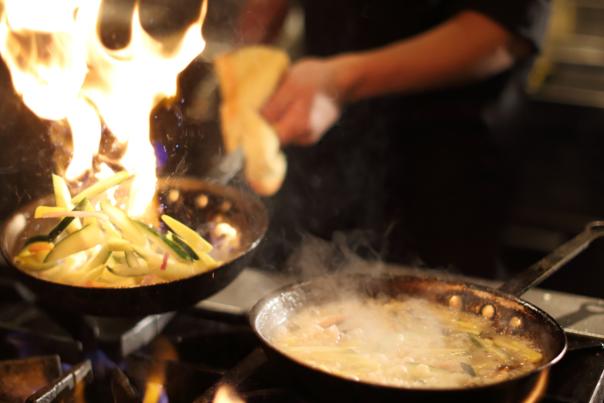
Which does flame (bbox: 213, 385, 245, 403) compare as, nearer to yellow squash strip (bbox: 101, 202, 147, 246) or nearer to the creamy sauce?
the creamy sauce

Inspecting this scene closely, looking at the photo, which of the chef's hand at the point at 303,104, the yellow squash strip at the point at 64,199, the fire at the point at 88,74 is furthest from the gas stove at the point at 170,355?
the chef's hand at the point at 303,104

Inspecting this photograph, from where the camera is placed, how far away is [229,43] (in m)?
3.09

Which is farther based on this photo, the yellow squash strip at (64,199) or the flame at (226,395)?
the yellow squash strip at (64,199)

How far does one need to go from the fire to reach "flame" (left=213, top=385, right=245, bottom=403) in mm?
545

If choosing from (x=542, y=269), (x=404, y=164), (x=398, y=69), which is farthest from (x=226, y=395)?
(x=404, y=164)

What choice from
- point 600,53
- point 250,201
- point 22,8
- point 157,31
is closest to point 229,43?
point 157,31

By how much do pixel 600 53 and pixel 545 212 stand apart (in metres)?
1.09

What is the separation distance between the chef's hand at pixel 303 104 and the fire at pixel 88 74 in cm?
53

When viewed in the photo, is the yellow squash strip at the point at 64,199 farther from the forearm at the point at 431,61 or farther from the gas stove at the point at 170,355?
the forearm at the point at 431,61

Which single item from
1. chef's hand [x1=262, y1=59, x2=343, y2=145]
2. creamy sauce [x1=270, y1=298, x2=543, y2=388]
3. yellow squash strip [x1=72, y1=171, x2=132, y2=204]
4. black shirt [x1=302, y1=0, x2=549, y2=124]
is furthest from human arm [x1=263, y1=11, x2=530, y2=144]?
creamy sauce [x1=270, y1=298, x2=543, y2=388]

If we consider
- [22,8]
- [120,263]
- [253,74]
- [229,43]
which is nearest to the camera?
[120,263]

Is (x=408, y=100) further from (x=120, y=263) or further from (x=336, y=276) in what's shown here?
(x=120, y=263)

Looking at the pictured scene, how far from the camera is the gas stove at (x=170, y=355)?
162cm

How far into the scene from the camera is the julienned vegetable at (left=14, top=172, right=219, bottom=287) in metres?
1.74
